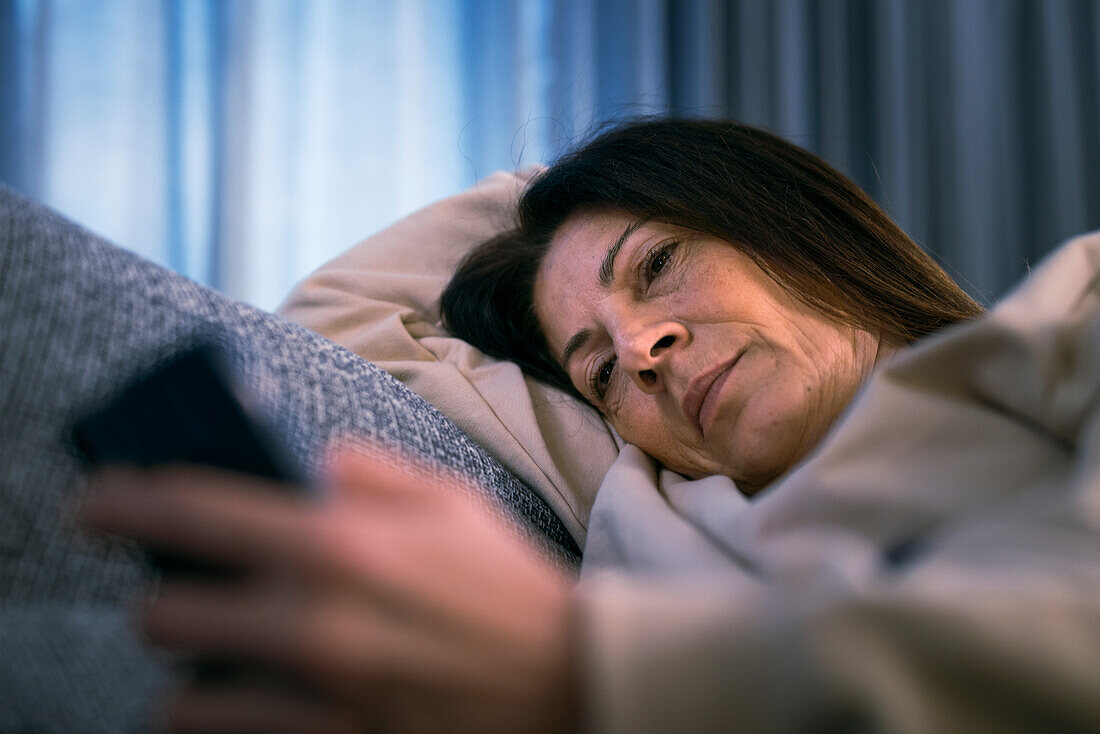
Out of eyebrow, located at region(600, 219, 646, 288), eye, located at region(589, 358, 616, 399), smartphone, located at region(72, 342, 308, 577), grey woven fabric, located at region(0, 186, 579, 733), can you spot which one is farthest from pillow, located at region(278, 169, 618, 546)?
smartphone, located at region(72, 342, 308, 577)

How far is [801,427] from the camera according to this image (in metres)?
0.69

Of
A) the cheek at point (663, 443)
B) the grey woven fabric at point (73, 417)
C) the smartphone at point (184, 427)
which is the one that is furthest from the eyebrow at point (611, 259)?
the smartphone at point (184, 427)

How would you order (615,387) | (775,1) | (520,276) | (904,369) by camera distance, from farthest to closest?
(775,1), (520,276), (615,387), (904,369)

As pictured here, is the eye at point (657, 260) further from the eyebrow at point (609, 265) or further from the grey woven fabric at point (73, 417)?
the grey woven fabric at point (73, 417)

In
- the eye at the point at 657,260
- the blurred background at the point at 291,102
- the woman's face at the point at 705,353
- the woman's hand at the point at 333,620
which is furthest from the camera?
the blurred background at the point at 291,102

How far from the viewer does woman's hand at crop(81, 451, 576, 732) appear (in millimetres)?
261

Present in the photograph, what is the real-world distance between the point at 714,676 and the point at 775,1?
2.18 meters

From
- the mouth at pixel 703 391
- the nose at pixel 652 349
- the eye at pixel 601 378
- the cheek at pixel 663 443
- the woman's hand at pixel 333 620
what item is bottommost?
the cheek at pixel 663 443

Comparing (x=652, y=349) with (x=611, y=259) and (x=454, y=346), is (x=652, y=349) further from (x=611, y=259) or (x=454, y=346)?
(x=454, y=346)

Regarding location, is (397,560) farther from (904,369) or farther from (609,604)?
(904,369)

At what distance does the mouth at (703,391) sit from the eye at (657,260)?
0.14 metres

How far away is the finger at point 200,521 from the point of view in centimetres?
26

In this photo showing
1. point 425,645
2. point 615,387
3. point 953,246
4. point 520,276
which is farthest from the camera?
point 953,246

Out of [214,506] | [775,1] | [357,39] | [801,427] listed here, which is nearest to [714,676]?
[214,506]
